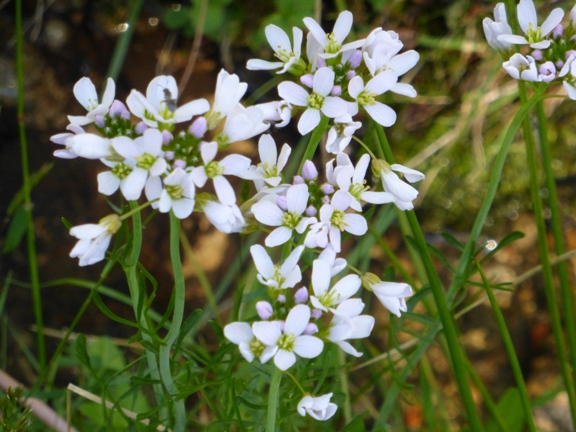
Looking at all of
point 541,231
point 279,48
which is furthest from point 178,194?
point 541,231

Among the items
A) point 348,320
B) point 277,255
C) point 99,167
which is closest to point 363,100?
point 348,320

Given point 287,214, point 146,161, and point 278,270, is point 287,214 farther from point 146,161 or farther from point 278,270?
point 146,161

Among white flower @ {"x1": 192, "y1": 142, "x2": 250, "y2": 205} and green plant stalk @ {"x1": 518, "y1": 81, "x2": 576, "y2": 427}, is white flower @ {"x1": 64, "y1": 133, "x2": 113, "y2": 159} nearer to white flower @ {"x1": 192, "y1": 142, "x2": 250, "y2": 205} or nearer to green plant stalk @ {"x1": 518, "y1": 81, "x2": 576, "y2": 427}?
white flower @ {"x1": 192, "y1": 142, "x2": 250, "y2": 205}

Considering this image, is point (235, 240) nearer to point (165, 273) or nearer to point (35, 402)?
point (165, 273)

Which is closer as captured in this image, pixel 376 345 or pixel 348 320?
pixel 348 320

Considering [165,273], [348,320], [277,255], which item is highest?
[348,320]

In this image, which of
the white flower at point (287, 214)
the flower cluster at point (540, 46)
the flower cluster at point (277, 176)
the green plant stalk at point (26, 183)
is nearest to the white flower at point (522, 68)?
the flower cluster at point (540, 46)

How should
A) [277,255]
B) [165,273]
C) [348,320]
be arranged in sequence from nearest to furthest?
[348,320], [277,255], [165,273]

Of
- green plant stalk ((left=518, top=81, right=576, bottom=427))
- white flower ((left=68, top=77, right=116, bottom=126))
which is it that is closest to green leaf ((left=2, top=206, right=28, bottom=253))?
white flower ((left=68, top=77, right=116, bottom=126))
